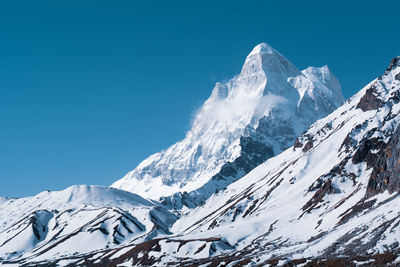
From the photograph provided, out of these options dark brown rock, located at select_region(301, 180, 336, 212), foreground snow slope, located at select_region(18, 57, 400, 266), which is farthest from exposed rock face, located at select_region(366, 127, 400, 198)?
dark brown rock, located at select_region(301, 180, 336, 212)

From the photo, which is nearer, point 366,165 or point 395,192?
point 395,192

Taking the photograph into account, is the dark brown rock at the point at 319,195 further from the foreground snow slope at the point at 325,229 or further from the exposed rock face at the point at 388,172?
the exposed rock face at the point at 388,172

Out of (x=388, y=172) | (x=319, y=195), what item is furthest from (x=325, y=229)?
(x=319, y=195)

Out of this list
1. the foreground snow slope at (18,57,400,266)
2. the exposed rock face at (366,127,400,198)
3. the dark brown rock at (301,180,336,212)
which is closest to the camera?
the foreground snow slope at (18,57,400,266)

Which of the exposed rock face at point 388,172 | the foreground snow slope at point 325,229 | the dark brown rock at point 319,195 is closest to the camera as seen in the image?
the foreground snow slope at point 325,229

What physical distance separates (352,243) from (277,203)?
119 m

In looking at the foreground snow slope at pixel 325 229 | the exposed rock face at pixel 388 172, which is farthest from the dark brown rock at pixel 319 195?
the exposed rock face at pixel 388 172

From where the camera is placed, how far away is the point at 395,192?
105 metres

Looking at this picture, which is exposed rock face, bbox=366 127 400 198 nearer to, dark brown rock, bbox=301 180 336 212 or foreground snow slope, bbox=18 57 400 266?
foreground snow slope, bbox=18 57 400 266

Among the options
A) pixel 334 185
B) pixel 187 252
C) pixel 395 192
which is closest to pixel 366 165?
pixel 334 185

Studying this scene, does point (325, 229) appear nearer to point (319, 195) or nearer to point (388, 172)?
point (388, 172)

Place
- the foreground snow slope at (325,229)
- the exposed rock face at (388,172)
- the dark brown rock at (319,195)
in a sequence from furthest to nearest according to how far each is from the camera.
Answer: the dark brown rock at (319,195) → the exposed rock face at (388,172) → the foreground snow slope at (325,229)

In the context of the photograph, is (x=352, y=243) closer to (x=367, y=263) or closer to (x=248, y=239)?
(x=367, y=263)

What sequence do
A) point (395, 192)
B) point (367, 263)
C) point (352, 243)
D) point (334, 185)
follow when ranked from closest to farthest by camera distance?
point (367, 263)
point (352, 243)
point (395, 192)
point (334, 185)
